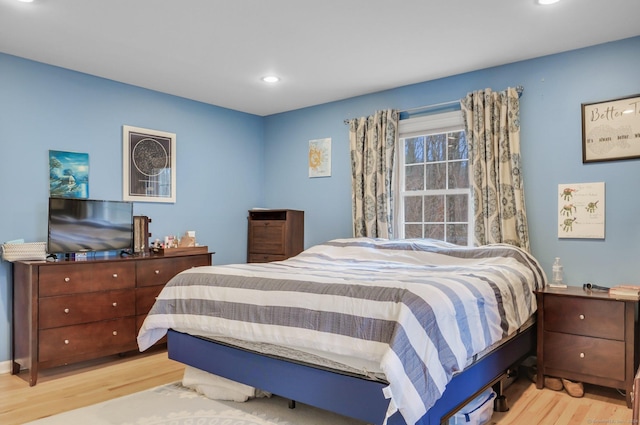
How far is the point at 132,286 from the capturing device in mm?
3561

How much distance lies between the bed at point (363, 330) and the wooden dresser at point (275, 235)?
1623 mm

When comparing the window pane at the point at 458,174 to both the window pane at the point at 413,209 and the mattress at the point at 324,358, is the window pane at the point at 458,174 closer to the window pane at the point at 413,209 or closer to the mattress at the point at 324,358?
the window pane at the point at 413,209

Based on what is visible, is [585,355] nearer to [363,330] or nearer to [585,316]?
[585,316]

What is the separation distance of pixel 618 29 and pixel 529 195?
1.26 meters

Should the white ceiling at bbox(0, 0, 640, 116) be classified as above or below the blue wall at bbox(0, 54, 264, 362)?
above

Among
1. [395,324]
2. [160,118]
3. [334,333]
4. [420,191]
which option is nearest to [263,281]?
[334,333]

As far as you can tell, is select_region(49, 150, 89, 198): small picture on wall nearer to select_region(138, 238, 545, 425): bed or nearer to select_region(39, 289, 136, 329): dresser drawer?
select_region(39, 289, 136, 329): dresser drawer

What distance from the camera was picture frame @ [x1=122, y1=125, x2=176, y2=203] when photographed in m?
4.00

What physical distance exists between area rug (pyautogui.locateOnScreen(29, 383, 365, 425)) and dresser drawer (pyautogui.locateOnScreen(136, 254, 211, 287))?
1123mm

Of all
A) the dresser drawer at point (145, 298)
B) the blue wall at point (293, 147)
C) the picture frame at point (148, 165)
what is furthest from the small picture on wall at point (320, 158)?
the dresser drawer at point (145, 298)

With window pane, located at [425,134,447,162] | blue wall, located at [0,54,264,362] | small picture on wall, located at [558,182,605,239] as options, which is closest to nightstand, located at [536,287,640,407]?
small picture on wall, located at [558,182,605,239]

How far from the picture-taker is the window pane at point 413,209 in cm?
419

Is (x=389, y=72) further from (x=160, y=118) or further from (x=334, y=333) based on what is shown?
Result: (x=334, y=333)

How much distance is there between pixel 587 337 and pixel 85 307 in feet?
11.5
